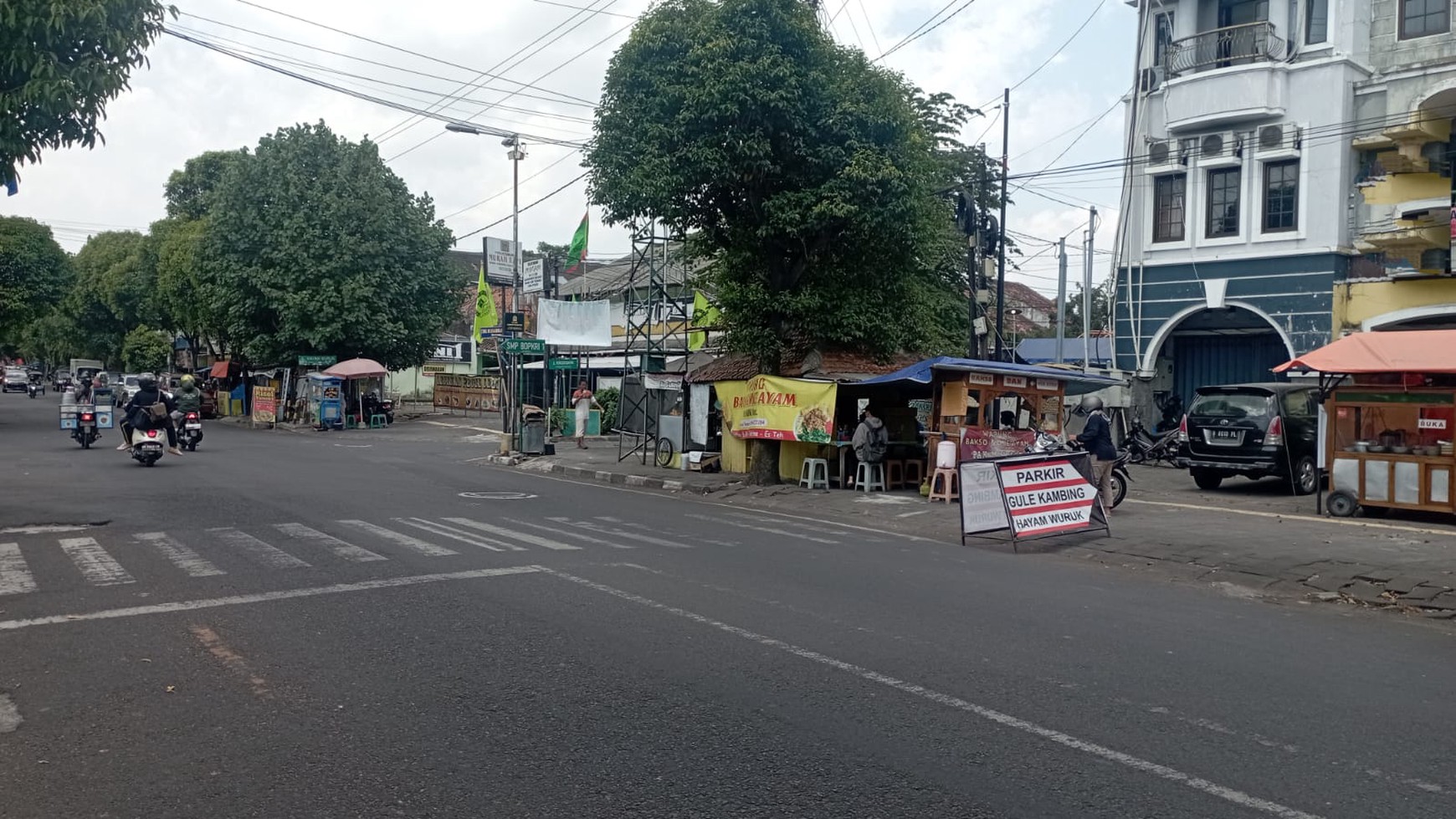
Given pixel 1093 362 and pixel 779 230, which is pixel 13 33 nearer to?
pixel 779 230

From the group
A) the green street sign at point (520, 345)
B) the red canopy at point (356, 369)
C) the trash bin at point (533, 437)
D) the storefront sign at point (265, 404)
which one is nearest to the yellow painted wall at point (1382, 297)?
the green street sign at point (520, 345)

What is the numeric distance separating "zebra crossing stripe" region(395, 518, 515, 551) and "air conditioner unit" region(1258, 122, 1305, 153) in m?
19.7

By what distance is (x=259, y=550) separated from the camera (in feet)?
35.0

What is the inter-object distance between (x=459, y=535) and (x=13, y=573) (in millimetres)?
4181

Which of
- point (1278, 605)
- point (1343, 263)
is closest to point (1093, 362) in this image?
point (1343, 263)

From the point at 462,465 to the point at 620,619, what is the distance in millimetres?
17190

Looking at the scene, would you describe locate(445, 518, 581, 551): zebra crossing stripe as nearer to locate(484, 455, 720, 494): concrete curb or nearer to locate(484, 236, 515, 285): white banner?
locate(484, 455, 720, 494): concrete curb

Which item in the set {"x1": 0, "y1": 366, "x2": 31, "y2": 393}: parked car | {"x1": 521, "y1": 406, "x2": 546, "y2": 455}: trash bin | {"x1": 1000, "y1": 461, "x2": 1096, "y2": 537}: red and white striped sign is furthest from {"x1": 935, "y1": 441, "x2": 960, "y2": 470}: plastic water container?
{"x1": 0, "y1": 366, "x2": 31, "y2": 393}: parked car

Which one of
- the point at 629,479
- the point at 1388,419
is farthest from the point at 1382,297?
the point at 629,479

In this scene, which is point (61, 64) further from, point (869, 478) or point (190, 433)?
point (190, 433)

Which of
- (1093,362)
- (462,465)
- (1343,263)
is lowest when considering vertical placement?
(462,465)

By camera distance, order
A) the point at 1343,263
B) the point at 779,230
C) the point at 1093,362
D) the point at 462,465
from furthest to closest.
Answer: the point at 1093,362 → the point at 462,465 → the point at 1343,263 → the point at 779,230

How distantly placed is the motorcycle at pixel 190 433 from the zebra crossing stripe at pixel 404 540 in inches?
549

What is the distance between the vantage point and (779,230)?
18375mm
